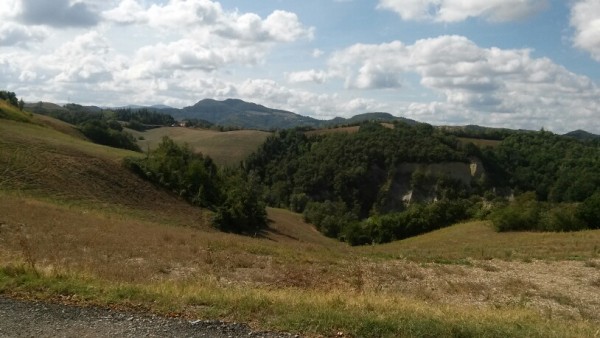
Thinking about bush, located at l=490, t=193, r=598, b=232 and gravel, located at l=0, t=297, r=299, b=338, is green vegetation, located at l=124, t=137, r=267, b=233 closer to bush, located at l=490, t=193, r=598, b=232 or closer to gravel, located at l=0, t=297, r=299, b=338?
bush, located at l=490, t=193, r=598, b=232

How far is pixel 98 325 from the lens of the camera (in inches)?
274

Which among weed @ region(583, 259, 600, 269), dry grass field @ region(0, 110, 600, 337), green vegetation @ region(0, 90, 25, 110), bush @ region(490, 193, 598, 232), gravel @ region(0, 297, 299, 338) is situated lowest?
bush @ region(490, 193, 598, 232)

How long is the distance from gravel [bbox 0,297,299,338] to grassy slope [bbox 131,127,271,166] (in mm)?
130237

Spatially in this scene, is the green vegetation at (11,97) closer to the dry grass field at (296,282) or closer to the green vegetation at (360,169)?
the green vegetation at (360,169)

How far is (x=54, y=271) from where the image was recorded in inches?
373

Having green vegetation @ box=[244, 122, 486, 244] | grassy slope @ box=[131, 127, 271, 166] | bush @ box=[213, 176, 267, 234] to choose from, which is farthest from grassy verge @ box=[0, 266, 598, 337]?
grassy slope @ box=[131, 127, 271, 166]

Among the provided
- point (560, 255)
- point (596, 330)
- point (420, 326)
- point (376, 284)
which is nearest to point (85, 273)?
point (420, 326)

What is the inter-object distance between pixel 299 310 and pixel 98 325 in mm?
2943

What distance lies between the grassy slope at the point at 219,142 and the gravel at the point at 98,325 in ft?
427

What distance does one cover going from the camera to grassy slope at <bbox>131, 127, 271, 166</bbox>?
145 meters

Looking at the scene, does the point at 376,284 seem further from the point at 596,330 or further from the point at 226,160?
the point at 226,160

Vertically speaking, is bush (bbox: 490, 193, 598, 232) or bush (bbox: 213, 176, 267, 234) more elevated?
bush (bbox: 490, 193, 598, 232)

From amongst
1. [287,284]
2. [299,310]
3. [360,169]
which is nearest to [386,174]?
[360,169]

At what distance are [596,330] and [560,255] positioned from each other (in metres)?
17.5
